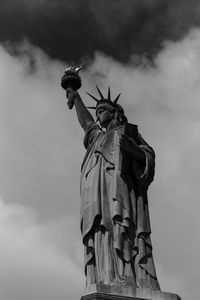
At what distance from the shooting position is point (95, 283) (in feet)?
47.9

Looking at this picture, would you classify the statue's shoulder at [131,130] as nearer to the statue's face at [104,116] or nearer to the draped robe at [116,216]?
the draped robe at [116,216]

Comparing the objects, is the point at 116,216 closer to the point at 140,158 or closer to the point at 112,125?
the point at 140,158

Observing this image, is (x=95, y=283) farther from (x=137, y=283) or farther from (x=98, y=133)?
(x=98, y=133)

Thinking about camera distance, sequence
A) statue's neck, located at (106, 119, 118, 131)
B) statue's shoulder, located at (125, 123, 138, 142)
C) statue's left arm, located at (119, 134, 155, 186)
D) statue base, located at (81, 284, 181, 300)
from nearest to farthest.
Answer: statue base, located at (81, 284, 181, 300)
statue's left arm, located at (119, 134, 155, 186)
statue's shoulder, located at (125, 123, 138, 142)
statue's neck, located at (106, 119, 118, 131)

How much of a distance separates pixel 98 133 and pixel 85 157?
75cm

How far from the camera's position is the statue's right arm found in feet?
59.4

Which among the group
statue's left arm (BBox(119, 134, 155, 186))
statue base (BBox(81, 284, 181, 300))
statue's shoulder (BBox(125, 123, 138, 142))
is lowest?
statue base (BBox(81, 284, 181, 300))

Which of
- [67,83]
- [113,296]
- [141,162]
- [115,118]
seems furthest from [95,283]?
[67,83]

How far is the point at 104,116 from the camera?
17141mm

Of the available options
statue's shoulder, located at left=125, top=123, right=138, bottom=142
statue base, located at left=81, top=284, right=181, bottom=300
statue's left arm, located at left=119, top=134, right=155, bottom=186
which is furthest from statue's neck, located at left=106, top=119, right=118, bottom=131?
statue base, located at left=81, top=284, right=181, bottom=300

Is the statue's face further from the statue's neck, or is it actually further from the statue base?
the statue base

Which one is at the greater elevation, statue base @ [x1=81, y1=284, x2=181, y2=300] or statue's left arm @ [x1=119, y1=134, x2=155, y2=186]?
statue's left arm @ [x1=119, y1=134, x2=155, y2=186]

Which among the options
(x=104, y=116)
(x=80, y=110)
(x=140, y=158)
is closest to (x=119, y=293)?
(x=140, y=158)

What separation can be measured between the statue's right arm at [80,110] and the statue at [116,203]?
746 mm
